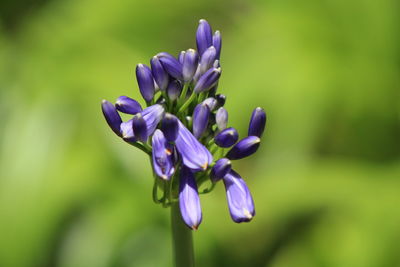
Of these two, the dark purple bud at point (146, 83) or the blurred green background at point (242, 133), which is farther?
the blurred green background at point (242, 133)

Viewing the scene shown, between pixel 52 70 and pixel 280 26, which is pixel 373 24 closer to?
pixel 280 26

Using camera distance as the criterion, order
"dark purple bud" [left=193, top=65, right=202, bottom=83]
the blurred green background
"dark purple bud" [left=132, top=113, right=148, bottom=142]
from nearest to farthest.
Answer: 1. "dark purple bud" [left=132, top=113, right=148, bottom=142]
2. "dark purple bud" [left=193, top=65, right=202, bottom=83]
3. the blurred green background

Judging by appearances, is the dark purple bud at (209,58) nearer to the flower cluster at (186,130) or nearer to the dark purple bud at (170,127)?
the flower cluster at (186,130)

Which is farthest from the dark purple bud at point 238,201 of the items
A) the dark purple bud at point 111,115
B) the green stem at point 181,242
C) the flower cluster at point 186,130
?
the dark purple bud at point 111,115

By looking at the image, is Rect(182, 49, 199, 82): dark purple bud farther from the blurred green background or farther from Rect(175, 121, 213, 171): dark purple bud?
the blurred green background

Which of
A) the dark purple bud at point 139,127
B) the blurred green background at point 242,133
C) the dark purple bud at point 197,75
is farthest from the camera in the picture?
the blurred green background at point 242,133

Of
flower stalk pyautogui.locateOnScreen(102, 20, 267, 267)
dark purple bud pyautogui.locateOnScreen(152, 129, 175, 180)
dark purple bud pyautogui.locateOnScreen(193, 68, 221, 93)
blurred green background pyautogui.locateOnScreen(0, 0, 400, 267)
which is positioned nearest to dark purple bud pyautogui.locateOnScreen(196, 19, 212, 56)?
flower stalk pyautogui.locateOnScreen(102, 20, 267, 267)
